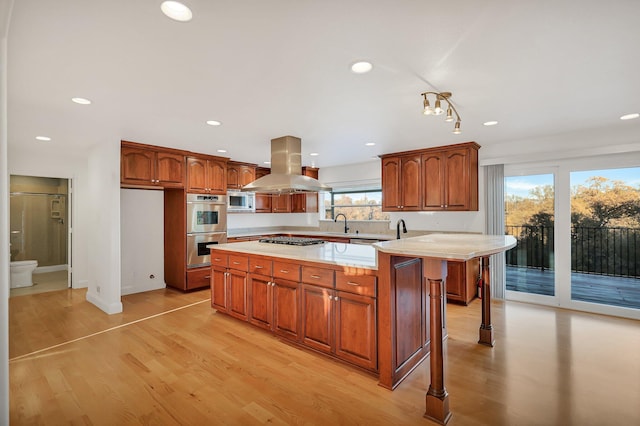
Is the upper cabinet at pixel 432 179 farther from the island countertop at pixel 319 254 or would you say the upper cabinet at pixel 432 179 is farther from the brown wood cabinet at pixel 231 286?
the brown wood cabinet at pixel 231 286

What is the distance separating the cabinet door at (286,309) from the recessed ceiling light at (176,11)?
2227 mm

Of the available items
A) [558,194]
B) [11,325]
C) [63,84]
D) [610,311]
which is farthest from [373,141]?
[11,325]

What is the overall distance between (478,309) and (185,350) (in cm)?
363

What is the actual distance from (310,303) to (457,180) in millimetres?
3061

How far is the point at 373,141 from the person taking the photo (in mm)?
4379

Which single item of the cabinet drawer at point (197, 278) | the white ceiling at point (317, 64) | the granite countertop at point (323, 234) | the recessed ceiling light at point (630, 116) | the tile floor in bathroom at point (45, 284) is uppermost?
the white ceiling at point (317, 64)

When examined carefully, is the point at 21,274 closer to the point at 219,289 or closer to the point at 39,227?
the point at 39,227

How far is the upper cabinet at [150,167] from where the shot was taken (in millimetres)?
4328

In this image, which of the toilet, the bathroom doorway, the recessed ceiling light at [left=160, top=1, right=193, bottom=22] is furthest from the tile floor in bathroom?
the recessed ceiling light at [left=160, top=1, right=193, bottom=22]

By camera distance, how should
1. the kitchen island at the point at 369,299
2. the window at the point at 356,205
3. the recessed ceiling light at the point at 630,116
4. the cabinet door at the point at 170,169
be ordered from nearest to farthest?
the kitchen island at the point at 369,299, the recessed ceiling light at the point at 630,116, the cabinet door at the point at 170,169, the window at the point at 356,205

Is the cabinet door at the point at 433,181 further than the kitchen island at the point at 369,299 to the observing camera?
Yes

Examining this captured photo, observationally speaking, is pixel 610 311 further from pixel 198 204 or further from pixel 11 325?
pixel 11 325

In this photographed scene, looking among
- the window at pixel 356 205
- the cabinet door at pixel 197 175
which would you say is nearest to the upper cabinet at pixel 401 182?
the window at pixel 356 205

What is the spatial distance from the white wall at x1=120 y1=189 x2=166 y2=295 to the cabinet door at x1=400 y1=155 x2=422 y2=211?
427 centimetres
